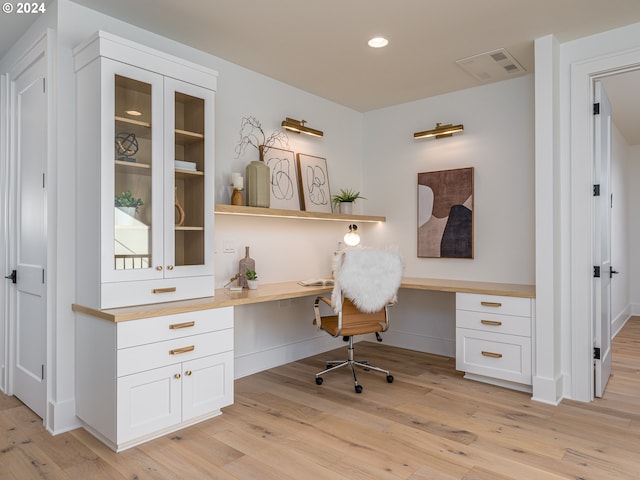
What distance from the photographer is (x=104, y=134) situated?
246 centimetres

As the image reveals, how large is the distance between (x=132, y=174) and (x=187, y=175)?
1.17 feet

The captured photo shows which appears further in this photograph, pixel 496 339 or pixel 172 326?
pixel 496 339

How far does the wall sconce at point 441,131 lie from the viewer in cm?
414

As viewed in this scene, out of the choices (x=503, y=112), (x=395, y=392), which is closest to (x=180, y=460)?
(x=395, y=392)

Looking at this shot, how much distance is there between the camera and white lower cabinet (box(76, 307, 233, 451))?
2.34m

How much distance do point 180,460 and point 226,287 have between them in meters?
1.44

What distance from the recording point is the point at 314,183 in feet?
14.2

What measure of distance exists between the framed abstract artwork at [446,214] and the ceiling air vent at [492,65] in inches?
33.2

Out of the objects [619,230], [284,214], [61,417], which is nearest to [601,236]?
[284,214]

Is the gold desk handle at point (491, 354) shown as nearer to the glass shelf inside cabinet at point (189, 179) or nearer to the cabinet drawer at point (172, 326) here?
the cabinet drawer at point (172, 326)

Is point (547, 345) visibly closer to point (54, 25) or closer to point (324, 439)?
point (324, 439)

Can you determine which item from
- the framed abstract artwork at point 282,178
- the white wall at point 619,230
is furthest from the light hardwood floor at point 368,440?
the white wall at point 619,230

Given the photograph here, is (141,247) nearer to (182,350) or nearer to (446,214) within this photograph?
(182,350)

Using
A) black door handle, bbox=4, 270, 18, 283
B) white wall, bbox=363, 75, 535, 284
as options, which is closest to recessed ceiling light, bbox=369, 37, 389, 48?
white wall, bbox=363, 75, 535, 284
